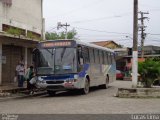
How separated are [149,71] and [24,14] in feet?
37.6

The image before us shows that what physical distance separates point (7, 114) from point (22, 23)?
1507cm

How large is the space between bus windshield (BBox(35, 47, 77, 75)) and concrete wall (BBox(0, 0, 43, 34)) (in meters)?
5.13

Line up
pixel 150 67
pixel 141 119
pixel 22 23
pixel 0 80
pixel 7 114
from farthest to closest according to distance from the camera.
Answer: pixel 22 23, pixel 0 80, pixel 150 67, pixel 7 114, pixel 141 119

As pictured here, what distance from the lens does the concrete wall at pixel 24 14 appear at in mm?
24719

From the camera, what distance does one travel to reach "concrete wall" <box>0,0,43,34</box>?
24719 mm

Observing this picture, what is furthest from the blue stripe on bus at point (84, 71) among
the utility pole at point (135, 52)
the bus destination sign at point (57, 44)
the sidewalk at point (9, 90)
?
the sidewalk at point (9, 90)

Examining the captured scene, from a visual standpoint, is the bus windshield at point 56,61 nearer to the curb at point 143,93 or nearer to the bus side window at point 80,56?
the bus side window at point 80,56

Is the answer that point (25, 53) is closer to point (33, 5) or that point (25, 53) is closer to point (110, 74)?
point (33, 5)

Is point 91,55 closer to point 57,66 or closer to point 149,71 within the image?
point 57,66

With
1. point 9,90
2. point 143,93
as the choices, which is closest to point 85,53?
point 143,93

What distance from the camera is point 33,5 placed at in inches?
1150

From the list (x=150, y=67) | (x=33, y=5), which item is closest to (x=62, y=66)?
(x=150, y=67)

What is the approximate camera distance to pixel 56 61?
66.4 feet

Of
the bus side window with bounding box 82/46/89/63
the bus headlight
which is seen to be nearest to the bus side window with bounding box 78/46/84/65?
the bus side window with bounding box 82/46/89/63
